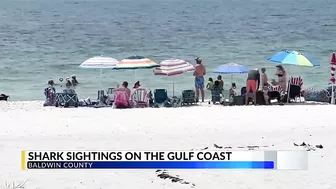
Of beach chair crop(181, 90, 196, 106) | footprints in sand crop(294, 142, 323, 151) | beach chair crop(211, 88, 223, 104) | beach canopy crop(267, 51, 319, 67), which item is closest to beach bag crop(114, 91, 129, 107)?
beach chair crop(181, 90, 196, 106)

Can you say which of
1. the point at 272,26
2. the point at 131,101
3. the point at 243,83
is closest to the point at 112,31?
the point at 272,26

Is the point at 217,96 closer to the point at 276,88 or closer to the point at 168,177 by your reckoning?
the point at 276,88

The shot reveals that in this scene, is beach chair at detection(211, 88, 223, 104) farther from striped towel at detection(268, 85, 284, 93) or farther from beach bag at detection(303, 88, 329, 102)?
beach bag at detection(303, 88, 329, 102)

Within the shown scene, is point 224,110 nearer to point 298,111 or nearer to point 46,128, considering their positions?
point 298,111

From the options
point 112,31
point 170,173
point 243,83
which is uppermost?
point 112,31

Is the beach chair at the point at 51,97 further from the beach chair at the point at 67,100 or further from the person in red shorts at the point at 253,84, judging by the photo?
the person in red shorts at the point at 253,84

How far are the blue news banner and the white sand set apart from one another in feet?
0.83

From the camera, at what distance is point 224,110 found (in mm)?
15883

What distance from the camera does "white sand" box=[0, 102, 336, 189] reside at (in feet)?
30.7

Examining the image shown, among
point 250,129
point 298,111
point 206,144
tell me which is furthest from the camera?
point 298,111

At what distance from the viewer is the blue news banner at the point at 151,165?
9.99 m

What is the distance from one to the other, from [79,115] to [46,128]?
2.01 metres

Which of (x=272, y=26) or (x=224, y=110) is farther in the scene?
(x=272, y=26)

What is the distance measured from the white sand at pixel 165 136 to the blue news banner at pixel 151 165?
25 centimetres
